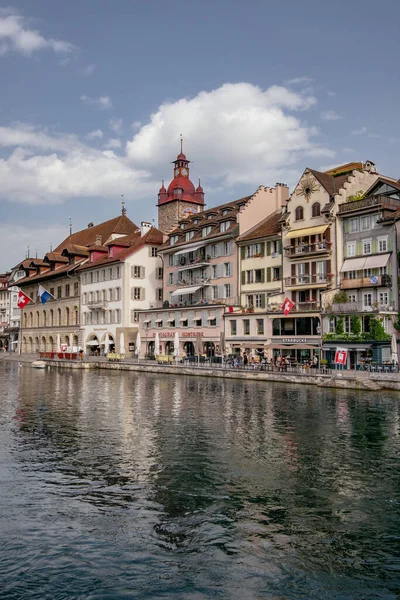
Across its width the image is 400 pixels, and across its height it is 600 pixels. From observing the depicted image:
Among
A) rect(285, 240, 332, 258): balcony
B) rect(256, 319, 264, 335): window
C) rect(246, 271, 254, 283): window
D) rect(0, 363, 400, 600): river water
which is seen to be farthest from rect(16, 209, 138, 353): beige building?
rect(0, 363, 400, 600): river water

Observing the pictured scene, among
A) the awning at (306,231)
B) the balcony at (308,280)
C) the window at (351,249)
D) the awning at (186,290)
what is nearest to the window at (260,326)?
the balcony at (308,280)

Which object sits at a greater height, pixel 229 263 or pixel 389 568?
pixel 229 263

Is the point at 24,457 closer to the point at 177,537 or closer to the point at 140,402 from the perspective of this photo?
the point at 177,537

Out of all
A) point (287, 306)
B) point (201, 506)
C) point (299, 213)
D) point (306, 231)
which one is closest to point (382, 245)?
point (306, 231)

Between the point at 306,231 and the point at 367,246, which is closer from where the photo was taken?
the point at 367,246

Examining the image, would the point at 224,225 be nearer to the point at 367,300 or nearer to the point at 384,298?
the point at 367,300

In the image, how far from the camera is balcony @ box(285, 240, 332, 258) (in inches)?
2213

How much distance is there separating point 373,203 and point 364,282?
6918 mm

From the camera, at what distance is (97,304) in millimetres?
87938

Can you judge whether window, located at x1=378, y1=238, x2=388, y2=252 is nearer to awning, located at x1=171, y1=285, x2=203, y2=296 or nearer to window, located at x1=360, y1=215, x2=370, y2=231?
window, located at x1=360, y1=215, x2=370, y2=231

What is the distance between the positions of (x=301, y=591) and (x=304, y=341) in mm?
44859

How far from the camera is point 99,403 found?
123 feet

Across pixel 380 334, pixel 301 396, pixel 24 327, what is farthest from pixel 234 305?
pixel 24 327

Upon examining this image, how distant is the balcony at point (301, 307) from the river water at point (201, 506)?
82.1 ft
